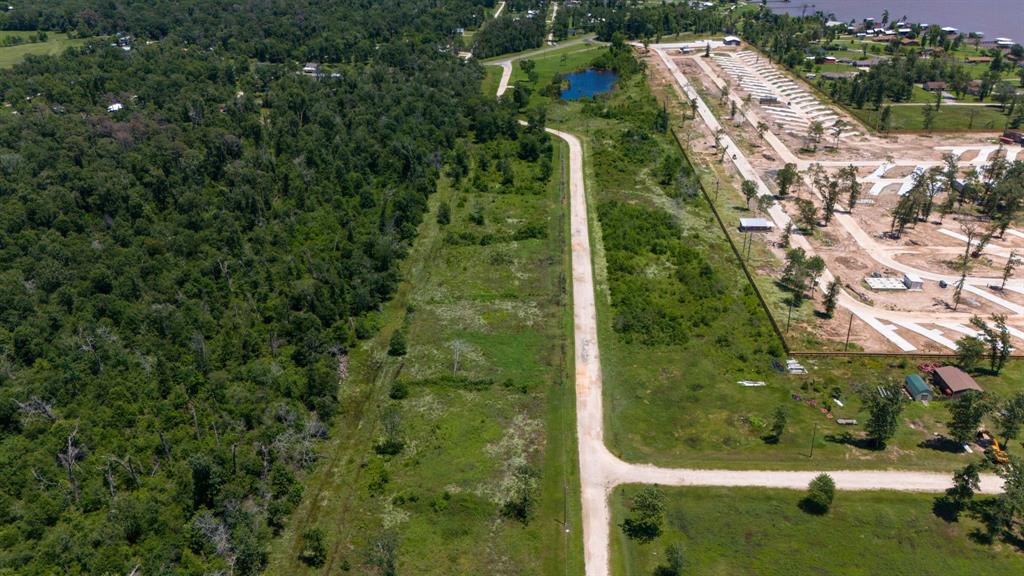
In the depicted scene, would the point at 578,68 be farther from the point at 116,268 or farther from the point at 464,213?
the point at 116,268

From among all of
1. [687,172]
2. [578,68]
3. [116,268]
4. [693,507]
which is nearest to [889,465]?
[693,507]

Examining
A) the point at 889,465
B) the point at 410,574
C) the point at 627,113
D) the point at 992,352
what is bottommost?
the point at 410,574

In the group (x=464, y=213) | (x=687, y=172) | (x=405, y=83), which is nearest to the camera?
(x=464, y=213)

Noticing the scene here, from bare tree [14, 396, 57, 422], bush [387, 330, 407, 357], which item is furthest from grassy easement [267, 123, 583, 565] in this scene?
bare tree [14, 396, 57, 422]

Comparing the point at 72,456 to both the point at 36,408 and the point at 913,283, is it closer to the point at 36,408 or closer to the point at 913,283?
the point at 36,408

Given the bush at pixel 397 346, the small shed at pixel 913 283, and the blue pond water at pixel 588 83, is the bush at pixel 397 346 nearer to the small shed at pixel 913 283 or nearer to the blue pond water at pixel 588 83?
the small shed at pixel 913 283

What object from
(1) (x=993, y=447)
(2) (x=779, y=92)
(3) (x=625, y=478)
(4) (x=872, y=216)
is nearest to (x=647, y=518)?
(3) (x=625, y=478)
